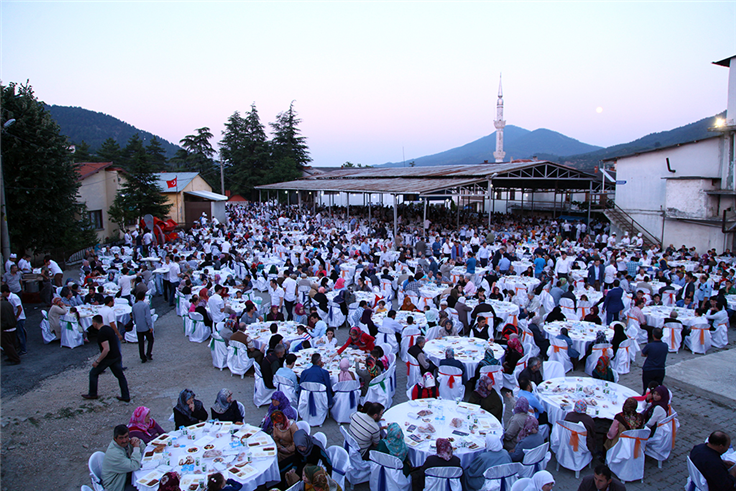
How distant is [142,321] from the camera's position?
891 centimetres

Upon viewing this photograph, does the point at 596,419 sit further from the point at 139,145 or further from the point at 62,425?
the point at 139,145

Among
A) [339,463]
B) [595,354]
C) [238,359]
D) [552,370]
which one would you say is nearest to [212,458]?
[339,463]

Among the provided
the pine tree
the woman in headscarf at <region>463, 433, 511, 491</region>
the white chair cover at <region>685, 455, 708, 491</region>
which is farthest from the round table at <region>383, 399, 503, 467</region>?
the pine tree

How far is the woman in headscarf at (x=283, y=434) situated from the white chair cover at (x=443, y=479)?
150 centimetres

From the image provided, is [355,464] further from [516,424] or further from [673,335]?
[673,335]

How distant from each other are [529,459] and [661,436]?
2.12 meters

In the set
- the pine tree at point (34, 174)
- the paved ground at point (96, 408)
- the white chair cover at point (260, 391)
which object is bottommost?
the paved ground at point (96, 408)

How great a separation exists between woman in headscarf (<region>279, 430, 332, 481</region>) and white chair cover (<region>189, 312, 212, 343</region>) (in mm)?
6180

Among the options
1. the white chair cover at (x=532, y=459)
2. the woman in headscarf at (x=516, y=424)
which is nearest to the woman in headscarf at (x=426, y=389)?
the woman in headscarf at (x=516, y=424)

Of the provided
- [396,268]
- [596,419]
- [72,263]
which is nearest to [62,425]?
[596,419]

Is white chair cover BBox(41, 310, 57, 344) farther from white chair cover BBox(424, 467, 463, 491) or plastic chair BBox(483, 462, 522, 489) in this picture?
plastic chair BBox(483, 462, 522, 489)

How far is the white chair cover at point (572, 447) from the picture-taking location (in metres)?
5.48

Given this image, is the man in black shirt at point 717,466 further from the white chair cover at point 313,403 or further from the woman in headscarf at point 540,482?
the white chair cover at point 313,403

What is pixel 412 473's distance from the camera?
510 centimetres
